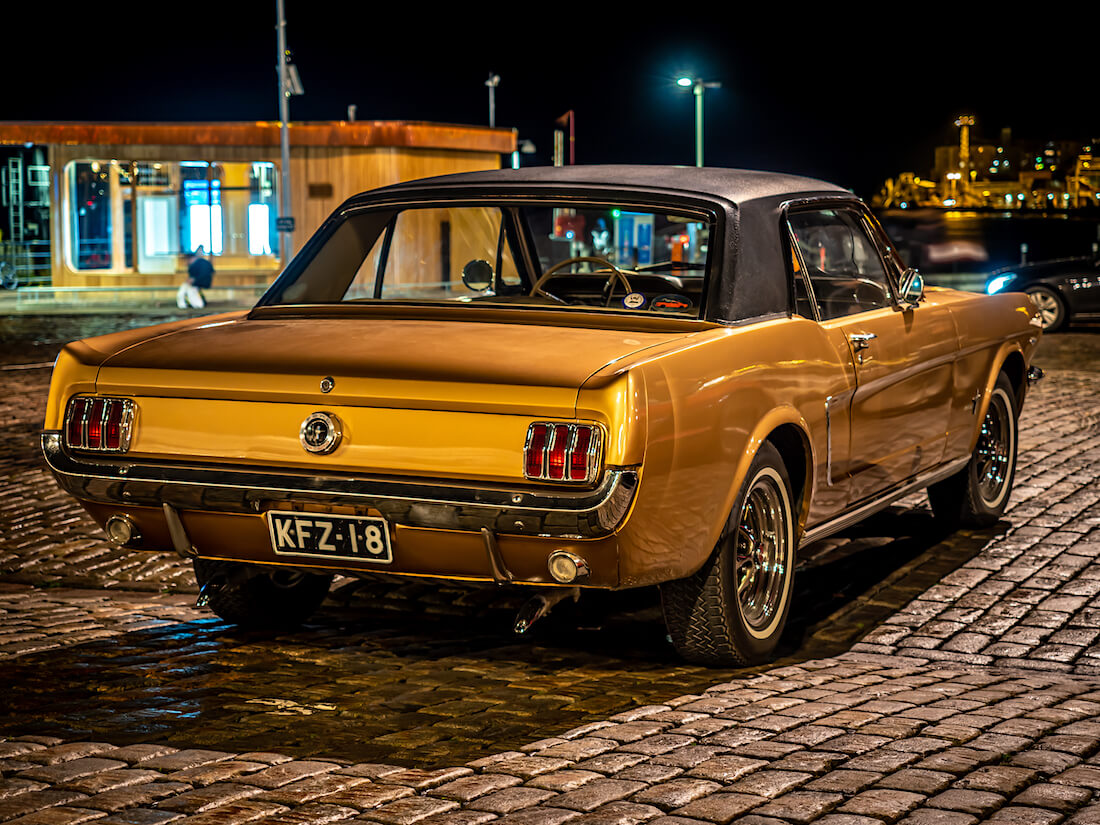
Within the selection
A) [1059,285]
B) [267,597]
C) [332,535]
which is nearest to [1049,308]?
[1059,285]

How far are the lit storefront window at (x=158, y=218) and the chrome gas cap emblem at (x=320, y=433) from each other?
3388 cm

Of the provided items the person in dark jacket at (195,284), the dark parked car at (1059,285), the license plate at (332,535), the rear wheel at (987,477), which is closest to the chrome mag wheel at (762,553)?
the license plate at (332,535)

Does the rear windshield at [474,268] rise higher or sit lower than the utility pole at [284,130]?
lower

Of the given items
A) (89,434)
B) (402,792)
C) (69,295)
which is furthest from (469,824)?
(69,295)

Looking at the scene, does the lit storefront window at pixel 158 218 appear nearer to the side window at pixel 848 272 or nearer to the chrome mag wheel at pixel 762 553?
the side window at pixel 848 272

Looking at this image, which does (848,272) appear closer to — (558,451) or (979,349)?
(979,349)

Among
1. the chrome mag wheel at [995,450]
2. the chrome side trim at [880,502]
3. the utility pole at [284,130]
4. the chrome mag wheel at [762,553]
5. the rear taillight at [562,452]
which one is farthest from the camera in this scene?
the utility pole at [284,130]

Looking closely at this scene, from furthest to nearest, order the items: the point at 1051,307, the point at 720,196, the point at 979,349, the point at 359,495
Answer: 1. the point at 1051,307
2. the point at 979,349
3. the point at 720,196
4. the point at 359,495

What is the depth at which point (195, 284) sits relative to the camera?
3322 cm

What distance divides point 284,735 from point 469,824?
102 centimetres

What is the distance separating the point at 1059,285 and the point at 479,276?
59.5ft

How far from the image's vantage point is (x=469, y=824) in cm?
366

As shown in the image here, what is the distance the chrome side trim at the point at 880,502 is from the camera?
5.89 metres

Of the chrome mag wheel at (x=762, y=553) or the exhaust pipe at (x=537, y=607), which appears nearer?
the exhaust pipe at (x=537, y=607)
